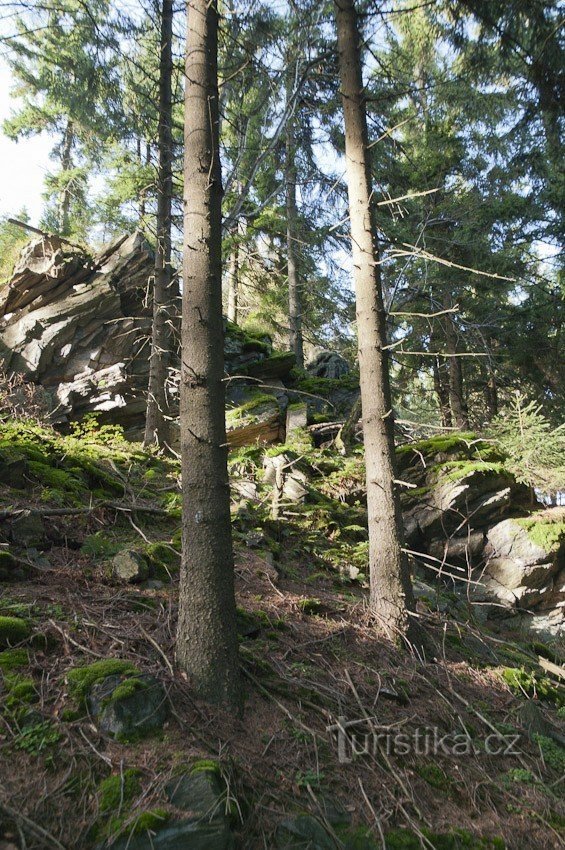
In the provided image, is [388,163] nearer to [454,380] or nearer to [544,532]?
[454,380]

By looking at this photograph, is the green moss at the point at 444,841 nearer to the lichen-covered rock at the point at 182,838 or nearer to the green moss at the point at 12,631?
the lichen-covered rock at the point at 182,838

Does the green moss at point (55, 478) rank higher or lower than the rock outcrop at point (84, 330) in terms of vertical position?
lower

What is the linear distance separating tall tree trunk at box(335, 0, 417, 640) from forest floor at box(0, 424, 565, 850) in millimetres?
400

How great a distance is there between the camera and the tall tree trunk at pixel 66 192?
18.7 m

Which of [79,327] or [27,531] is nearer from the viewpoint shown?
[27,531]

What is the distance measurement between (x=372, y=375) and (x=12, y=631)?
4.23 metres

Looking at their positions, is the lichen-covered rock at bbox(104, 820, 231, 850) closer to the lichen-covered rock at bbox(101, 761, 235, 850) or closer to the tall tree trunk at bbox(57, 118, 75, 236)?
the lichen-covered rock at bbox(101, 761, 235, 850)

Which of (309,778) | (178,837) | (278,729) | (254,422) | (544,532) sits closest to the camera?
(178,837)

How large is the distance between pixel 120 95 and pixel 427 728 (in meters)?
13.3

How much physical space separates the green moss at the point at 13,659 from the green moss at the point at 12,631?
0.31ft

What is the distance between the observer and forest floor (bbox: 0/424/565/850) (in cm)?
257

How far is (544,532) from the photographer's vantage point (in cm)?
980

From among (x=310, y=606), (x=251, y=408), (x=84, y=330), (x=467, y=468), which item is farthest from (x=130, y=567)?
(x=84, y=330)

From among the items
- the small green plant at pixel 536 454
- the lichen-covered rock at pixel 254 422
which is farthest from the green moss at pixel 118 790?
the small green plant at pixel 536 454
